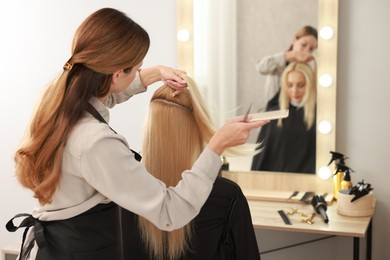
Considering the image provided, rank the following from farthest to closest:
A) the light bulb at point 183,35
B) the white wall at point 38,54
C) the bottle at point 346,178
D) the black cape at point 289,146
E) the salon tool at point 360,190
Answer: the white wall at point 38,54, the light bulb at point 183,35, the black cape at point 289,146, the bottle at point 346,178, the salon tool at point 360,190

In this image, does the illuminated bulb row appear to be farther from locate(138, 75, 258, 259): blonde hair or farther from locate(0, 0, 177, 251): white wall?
locate(138, 75, 258, 259): blonde hair

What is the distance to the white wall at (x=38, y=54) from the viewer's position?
2.64m

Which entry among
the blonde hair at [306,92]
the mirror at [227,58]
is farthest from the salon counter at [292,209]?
the blonde hair at [306,92]

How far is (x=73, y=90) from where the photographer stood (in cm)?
128

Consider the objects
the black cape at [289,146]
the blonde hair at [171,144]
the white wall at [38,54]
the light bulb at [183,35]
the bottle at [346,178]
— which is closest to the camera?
the blonde hair at [171,144]

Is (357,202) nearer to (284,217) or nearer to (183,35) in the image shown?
(284,217)

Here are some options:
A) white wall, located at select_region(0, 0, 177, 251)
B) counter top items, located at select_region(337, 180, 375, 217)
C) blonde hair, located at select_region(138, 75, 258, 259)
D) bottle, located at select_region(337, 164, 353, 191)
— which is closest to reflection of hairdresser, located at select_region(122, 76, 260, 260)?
blonde hair, located at select_region(138, 75, 258, 259)

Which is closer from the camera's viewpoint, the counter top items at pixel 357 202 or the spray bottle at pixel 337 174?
the counter top items at pixel 357 202

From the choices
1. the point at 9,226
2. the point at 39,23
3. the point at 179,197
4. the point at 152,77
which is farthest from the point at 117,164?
the point at 39,23

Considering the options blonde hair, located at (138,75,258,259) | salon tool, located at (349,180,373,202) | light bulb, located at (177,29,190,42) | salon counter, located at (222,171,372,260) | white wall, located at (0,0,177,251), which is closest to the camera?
blonde hair, located at (138,75,258,259)

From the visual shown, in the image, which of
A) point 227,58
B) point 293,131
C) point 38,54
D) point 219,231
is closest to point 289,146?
point 293,131

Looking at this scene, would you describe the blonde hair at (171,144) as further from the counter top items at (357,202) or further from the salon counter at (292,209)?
the counter top items at (357,202)

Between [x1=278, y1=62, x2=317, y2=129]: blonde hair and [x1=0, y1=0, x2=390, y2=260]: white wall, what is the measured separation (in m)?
0.12

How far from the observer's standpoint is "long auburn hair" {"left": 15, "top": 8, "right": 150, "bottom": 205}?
49.3 inches
